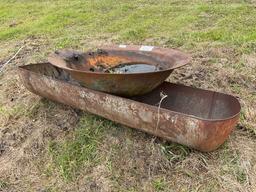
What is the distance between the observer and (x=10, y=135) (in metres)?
3.70

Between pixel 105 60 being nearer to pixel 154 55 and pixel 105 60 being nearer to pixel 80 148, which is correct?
pixel 154 55

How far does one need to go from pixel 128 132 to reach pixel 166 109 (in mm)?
461

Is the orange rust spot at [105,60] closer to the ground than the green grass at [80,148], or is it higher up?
higher up

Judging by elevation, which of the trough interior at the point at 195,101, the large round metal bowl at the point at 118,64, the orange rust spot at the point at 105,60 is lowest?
the trough interior at the point at 195,101

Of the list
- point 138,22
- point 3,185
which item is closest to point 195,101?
point 3,185

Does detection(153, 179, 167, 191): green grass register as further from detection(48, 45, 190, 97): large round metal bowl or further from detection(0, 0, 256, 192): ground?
detection(48, 45, 190, 97): large round metal bowl

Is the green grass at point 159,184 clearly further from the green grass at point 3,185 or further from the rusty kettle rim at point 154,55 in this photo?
the green grass at point 3,185

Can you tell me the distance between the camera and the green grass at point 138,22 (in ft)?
18.7

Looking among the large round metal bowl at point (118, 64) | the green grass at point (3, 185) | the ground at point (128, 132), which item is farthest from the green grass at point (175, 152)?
the green grass at point (3, 185)

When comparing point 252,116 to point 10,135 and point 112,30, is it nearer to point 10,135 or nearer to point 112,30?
point 10,135

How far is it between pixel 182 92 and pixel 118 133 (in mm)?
742

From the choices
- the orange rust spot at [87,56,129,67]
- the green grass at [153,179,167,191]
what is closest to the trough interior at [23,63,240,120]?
the orange rust spot at [87,56,129,67]

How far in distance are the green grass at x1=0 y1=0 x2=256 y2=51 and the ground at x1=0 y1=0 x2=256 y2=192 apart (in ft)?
0.10

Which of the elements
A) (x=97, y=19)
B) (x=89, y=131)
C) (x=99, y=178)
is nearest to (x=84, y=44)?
(x=97, y=19)
